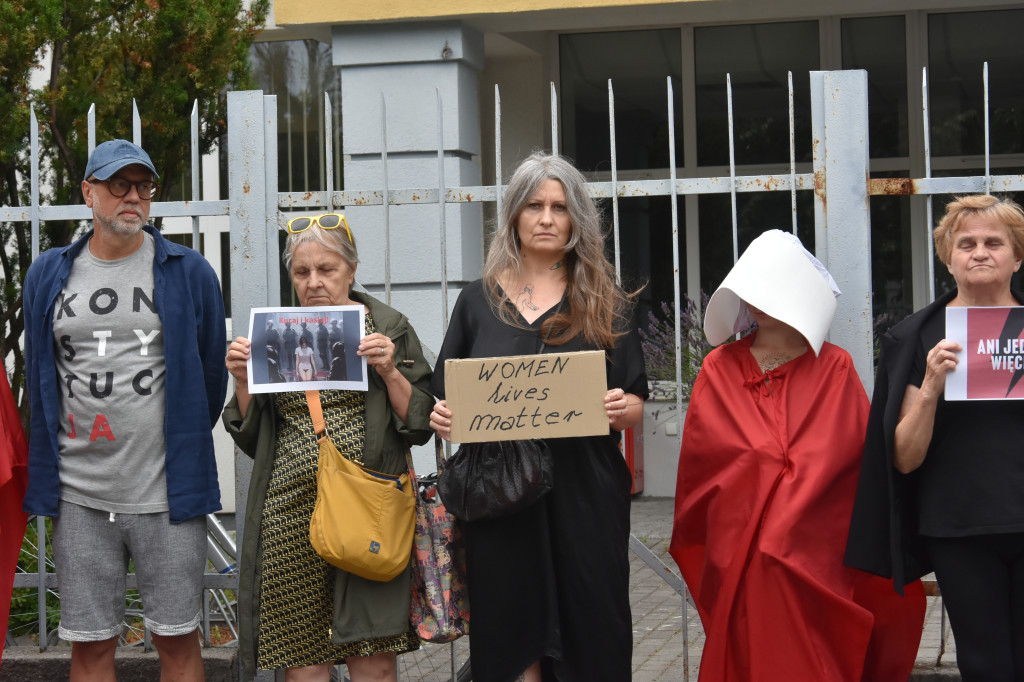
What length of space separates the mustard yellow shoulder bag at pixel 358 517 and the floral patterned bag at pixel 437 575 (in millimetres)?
82

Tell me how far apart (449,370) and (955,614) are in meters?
1.55

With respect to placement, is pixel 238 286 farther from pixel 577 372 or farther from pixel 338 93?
pixel 338 93

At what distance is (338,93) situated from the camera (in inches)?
367

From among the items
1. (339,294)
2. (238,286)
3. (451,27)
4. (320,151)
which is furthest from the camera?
(320,151)

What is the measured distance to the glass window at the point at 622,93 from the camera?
957 centimetres

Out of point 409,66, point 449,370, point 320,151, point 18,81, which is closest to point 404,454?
point 449,370

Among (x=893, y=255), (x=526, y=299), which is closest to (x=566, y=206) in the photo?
(x=526, y=299)

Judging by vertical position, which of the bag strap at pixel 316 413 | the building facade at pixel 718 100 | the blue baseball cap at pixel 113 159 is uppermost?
the building facade at pixel 718 100

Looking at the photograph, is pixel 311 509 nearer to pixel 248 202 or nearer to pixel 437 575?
pixel 437 575

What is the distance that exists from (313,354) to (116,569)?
0.95 meters

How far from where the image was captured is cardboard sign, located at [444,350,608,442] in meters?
3.32

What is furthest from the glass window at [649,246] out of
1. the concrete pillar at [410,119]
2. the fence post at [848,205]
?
the fence post at [848,205]

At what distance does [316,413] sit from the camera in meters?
3.58

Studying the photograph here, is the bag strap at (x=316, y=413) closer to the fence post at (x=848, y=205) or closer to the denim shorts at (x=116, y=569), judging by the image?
the denim shorts at (x=116, y=569)
